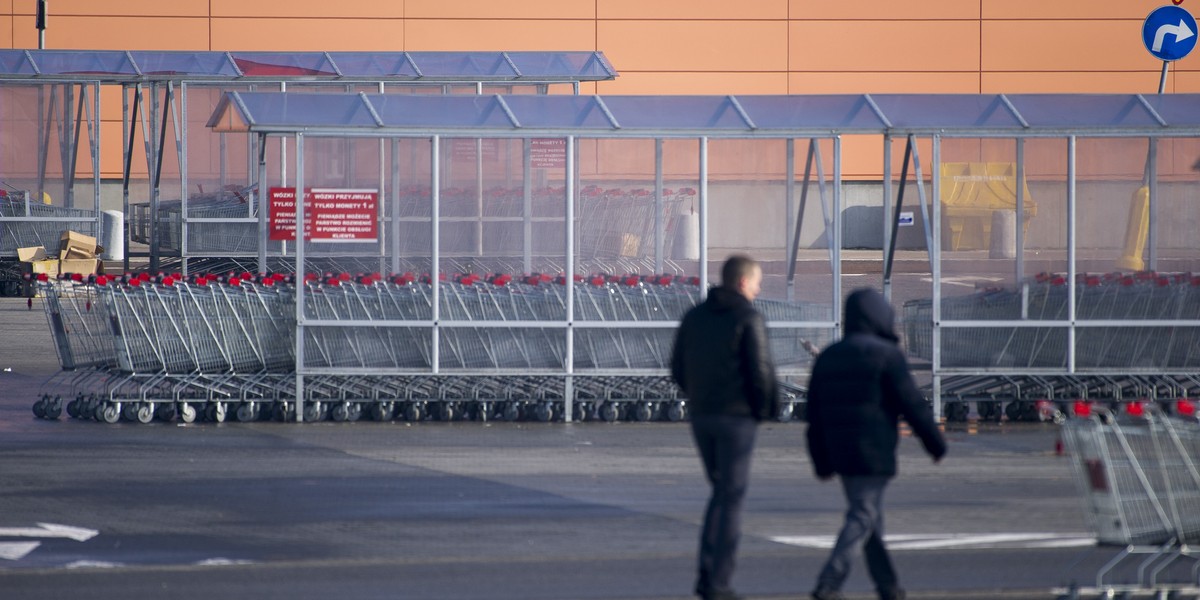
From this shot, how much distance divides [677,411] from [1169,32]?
7335 millimetres

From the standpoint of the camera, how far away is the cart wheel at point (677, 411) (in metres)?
12.0

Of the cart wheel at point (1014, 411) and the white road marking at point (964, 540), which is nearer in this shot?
the white road marking at point (964, 540)

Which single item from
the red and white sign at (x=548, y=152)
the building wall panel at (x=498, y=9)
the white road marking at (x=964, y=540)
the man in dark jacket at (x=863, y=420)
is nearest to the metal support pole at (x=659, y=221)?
the red and white sign at (x=548, y=152)

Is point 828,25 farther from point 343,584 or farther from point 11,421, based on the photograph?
point 343,584

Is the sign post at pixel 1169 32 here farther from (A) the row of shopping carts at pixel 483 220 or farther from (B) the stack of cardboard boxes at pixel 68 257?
(B) the stack of cardboard boxes at pixel 68 257

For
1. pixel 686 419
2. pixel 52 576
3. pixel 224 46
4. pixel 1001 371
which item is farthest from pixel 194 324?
pixel 224 46

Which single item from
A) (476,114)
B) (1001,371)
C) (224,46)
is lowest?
(1001,371)

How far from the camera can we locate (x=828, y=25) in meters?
30.9

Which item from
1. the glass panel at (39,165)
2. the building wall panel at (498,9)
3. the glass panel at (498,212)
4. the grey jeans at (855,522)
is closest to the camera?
the grey jeans at (855,522)

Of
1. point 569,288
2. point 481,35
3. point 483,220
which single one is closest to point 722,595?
point 569,288

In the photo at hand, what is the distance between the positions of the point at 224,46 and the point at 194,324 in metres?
20.0

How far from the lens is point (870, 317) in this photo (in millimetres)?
6156

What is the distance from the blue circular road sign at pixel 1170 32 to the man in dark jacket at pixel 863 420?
35.5ft

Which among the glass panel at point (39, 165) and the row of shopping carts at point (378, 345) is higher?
the glass panel at point (39, 165)
